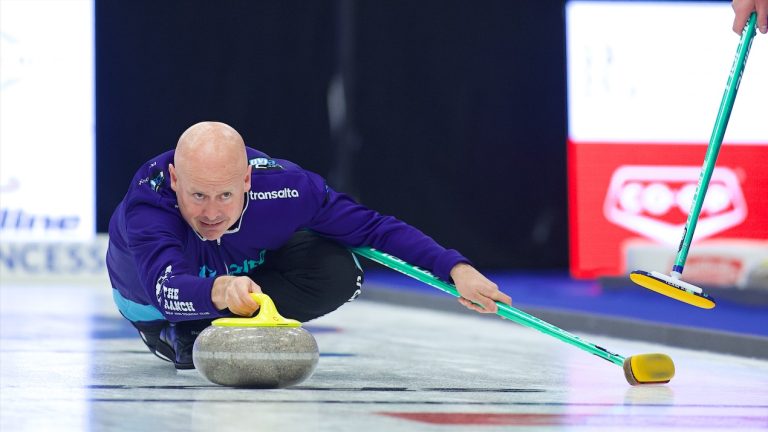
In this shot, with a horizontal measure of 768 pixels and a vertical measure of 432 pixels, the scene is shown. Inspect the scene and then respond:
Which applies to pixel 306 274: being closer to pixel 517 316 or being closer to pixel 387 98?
pixel 517 316

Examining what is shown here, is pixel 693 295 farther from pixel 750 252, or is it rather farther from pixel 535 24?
pixel 535 24

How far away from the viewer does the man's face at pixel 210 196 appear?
285cm

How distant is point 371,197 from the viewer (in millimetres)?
9008

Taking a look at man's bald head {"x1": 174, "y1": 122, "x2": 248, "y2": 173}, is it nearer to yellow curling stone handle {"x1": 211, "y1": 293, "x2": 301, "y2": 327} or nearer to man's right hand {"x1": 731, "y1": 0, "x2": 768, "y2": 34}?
yellow curling stone handle {"x1": 211, "y1": 293, "x2": 301, "y2": 327}

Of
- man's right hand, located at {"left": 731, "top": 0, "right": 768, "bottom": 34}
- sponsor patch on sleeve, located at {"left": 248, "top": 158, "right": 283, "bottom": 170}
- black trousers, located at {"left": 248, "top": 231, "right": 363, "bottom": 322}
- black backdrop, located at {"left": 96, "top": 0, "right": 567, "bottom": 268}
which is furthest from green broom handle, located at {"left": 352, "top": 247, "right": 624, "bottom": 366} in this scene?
black backdrop, located at {"left": 96, "top": 0, "right": 567, "bottom": 268}

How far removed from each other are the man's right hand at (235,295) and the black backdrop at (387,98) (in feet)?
19.0

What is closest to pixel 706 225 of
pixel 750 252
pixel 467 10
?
pixel 750 252

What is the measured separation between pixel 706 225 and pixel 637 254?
71cm

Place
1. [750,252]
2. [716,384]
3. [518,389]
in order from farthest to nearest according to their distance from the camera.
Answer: [750,252] < [716,384] < [518,389]

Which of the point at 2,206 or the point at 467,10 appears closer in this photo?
the point at 2,206

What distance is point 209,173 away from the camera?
2.84 metres

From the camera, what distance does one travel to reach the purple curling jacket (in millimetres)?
2826

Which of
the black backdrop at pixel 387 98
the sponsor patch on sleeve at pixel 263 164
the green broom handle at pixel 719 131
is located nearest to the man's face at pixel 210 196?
the sponsor patch on sleeve at pixel 263 164

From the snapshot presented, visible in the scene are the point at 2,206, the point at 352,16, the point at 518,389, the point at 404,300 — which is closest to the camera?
the point at 518,389
